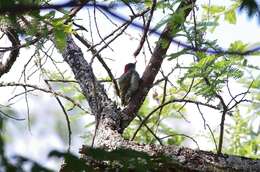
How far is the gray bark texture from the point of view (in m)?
2.77

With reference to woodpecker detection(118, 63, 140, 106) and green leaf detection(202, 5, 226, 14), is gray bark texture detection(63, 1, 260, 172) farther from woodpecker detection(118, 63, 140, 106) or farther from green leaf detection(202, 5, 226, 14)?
green leaf detection(202, 5, 226, 14)

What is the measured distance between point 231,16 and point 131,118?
132 cm

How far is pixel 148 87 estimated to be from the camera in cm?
384

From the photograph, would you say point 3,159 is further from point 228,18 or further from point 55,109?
point 55,109

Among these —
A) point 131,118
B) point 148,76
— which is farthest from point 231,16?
point 131,118

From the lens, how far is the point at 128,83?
4.14 metres

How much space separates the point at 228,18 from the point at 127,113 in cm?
130

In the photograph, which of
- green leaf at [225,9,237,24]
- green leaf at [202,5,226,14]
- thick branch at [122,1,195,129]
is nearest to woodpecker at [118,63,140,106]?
thick branch at [122,1,195,129]

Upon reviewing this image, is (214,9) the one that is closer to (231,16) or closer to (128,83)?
(231,16)

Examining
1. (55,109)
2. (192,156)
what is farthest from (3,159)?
(55,109)

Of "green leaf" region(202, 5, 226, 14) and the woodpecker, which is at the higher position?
"green leaf" region(202, 5, 226, 14)

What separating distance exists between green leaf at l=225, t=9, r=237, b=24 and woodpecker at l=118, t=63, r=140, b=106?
0.81 metres

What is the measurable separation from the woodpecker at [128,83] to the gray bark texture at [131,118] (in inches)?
2.8

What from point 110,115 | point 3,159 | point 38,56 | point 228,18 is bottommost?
point 3,159
